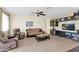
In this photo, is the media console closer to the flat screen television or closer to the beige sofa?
the flat screen television

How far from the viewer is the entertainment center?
253 centimetres

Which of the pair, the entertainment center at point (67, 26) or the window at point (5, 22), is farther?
the entertainment center at point (67, 26)

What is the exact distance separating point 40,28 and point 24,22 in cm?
51

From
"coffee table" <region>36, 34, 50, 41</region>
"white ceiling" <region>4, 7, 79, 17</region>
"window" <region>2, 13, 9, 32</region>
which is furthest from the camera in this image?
"coffee table" <region>36, 34, 50, 41</region>

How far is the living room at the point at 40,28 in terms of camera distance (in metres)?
2.53

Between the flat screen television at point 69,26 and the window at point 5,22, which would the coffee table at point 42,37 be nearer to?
the flat screen television at point 69,26

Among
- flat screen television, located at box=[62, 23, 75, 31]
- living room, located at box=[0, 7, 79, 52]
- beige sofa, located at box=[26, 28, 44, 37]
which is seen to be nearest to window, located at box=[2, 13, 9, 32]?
living room, located at box=[0, 7, 79, 52]

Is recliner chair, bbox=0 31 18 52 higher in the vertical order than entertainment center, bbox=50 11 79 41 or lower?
lower

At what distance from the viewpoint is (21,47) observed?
2.59 meters

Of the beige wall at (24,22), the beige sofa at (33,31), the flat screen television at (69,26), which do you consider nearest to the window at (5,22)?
the beige wall at (24,22)
